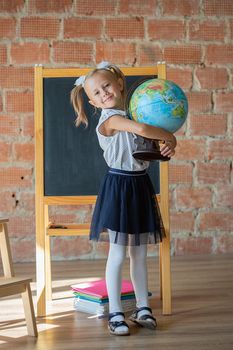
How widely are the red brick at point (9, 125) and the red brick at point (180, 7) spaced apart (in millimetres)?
1376

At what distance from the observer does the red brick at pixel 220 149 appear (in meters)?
4.68

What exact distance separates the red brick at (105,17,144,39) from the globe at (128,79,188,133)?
2.10 m

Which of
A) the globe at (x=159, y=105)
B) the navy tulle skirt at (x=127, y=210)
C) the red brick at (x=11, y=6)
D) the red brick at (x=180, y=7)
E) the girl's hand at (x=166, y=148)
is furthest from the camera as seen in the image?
the red brick at (x=180, y=7)

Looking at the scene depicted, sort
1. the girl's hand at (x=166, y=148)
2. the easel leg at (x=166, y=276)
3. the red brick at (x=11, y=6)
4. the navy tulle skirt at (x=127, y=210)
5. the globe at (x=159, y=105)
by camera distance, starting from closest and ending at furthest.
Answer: the globe at (x=159, y=105)
the girl's hand at (x=166, y=148)
the navy tulle skirt at (x=127, y=210)
the easel leg at (x=166, y=276)
the red brick at (x=11, y=6)

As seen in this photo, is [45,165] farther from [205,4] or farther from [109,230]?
[205,4]

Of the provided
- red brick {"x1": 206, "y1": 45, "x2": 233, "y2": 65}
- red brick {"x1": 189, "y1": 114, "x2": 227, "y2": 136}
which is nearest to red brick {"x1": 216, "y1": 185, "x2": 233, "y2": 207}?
red brick {"x1": 189, "y1": 114, "x2": 227, "y2": 136}

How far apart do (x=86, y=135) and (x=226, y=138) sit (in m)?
1.79

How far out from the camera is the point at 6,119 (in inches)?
179

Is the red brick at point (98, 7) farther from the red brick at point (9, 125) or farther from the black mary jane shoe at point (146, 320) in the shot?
the black mary jane shoe at point (146, 320)

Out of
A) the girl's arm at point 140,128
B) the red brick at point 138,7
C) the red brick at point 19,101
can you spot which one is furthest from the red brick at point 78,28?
the girl's arm at point 140,128

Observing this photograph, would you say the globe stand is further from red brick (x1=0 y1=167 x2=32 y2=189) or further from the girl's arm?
red brick (x1=0 y1=167 x2=32 y2=189)

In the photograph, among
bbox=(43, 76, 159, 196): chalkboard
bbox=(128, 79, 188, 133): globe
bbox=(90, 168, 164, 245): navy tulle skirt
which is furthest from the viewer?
bbox=(43, 76, 159, 196): chalkboard

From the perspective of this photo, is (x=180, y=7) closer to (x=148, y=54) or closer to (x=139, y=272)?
(x=148, y=54)

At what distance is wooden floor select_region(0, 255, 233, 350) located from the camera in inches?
100
